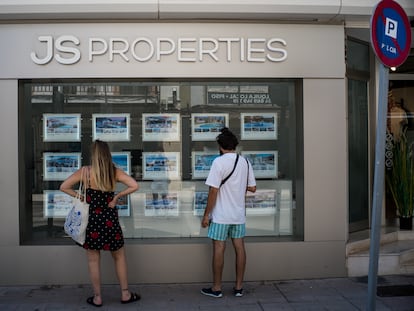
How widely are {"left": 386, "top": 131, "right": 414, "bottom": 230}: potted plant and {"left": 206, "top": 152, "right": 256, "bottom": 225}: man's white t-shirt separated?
3125 millimetres

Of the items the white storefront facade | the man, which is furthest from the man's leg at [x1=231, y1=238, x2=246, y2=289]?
A: the white storefront facade

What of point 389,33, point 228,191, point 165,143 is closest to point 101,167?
point 228,191

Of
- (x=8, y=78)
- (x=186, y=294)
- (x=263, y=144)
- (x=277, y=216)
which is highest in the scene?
(x=8, y=78)

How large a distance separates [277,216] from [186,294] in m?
1.75

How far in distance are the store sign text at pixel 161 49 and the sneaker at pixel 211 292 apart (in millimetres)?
2753

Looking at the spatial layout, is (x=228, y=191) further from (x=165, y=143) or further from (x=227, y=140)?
(x=165, y=143)

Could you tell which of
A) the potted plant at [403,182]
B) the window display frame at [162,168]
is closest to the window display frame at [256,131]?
the window display frame at [162,168]

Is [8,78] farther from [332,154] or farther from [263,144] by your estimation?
[332,154]

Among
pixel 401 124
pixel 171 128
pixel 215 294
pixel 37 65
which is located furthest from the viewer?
pixel 401 124

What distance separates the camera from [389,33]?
13.9 ft

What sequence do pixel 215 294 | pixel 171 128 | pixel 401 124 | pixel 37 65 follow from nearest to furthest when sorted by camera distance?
pixel 215 294 → pixel 37 65 → pixel 171 128 → pixel 401 124

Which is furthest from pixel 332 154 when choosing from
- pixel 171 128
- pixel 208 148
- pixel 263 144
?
pixel 171 128

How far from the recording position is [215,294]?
5746 mm

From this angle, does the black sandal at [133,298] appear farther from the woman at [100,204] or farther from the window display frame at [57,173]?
the window display frame at [57,173]
